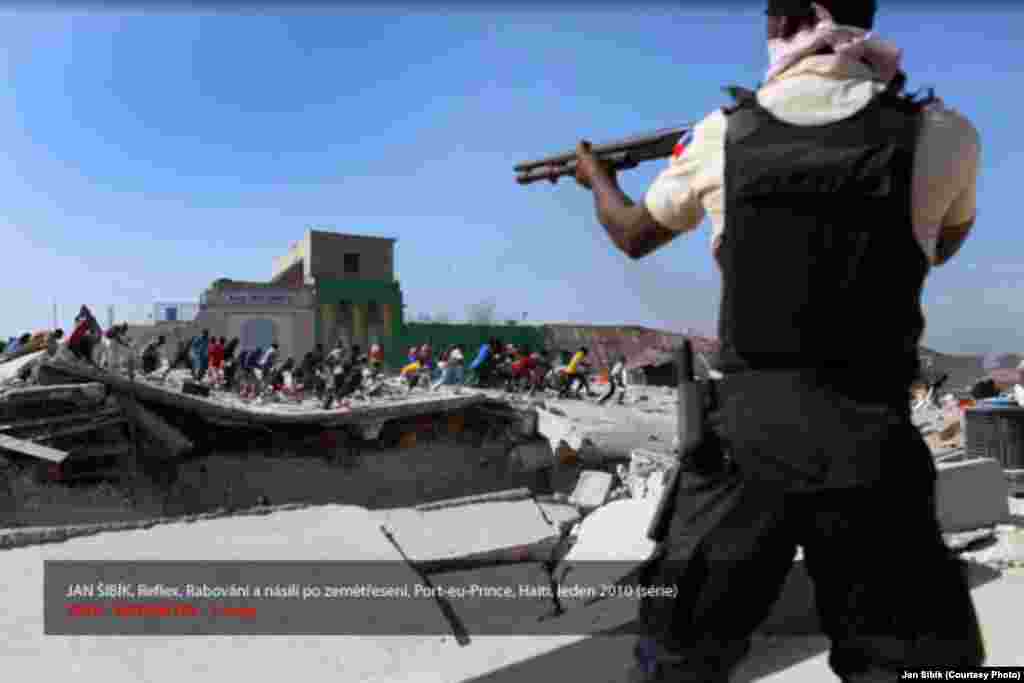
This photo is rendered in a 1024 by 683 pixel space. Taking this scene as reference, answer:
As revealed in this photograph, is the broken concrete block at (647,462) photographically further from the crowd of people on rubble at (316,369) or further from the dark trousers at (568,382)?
the dark trousers at (568,382)

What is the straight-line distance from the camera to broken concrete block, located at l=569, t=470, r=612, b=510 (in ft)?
32.5

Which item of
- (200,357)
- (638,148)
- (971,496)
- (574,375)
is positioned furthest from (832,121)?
(200,357)

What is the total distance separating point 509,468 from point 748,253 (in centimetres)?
1591

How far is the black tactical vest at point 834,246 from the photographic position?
1.17 m

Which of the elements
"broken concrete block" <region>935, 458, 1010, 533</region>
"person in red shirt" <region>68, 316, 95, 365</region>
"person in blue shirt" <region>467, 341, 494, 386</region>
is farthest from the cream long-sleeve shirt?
"person in blue shirt" <region>467, 341, 494, 386</region>

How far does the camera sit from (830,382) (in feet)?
3.89

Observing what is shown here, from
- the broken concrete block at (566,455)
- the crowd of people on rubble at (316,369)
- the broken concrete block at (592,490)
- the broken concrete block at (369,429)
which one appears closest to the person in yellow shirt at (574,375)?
the crowd of people on rubble at (316,369)

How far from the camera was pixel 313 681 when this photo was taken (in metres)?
3.40

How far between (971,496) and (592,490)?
701cm

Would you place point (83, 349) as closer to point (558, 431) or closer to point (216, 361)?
point (216, 361)

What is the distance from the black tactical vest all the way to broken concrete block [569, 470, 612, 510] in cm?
868

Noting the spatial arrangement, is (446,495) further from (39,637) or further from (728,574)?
(728,574)

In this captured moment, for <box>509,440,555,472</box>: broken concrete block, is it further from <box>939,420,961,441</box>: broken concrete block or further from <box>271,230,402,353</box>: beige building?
<box>271,230,402,353</box>: beige building

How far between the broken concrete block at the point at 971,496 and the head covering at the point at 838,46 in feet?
9.77
